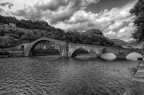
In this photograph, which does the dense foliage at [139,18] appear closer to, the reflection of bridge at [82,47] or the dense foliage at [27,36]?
the reflection of bridge at [82,47]

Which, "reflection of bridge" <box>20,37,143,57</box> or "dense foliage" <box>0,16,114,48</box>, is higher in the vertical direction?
"dense foliage" <box>0,16,114,48</box>

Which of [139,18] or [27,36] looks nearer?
[139,18]

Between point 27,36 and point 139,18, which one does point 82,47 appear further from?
point 27,36

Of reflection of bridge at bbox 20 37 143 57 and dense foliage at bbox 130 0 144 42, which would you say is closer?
dense foliage at bbox 130 0 144 42

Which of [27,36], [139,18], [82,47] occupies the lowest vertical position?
[82,47]

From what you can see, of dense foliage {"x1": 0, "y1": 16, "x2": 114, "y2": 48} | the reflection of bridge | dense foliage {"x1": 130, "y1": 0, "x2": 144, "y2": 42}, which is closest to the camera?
dense foliage {"x1": 130, "y1": 0, "x2": 144, "y2": 42}

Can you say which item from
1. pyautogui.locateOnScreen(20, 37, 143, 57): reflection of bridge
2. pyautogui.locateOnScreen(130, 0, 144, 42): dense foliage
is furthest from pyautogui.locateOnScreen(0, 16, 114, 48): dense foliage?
pyautogui.locateOnScreen(130, 0, 144, 42): dense foliage

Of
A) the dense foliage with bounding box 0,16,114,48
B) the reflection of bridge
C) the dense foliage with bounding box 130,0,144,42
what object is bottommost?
the reflection of bridge

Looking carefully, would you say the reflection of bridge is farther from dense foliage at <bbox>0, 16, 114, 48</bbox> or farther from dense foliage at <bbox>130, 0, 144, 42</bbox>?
dense foliage at <bbox>130, 0, 144, 42</bbox>

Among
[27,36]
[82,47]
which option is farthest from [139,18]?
[27,36]

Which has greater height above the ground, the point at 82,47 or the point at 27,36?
the point at 27,36

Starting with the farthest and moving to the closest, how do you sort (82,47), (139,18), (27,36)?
(27,36) → (82,47) → (139,18)

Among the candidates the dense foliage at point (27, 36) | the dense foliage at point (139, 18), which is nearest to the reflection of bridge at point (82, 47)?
the dense foliage at point (27, 36)

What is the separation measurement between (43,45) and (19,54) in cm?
2351
